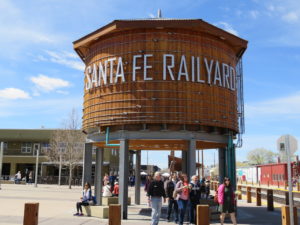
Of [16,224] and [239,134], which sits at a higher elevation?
[239,134]

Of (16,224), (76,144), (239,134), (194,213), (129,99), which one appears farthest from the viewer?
(76,144)

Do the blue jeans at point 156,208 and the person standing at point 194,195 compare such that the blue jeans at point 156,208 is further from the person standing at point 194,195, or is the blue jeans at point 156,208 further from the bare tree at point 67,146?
the bare tree at point 67,146

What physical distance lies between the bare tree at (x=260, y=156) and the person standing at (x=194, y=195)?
386 feet

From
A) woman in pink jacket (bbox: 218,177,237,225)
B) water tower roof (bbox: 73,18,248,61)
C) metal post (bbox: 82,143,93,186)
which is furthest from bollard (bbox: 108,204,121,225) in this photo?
water tower roof (bbox: 73,18,248,61)

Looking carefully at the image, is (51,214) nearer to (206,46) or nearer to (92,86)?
(92,86)

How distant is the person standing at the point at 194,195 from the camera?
12.8 meters

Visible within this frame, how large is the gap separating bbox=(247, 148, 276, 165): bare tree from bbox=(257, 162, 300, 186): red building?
70.7 meters

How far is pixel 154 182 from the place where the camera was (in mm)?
11117

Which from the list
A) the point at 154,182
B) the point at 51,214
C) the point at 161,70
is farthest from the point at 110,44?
the point at 51,214

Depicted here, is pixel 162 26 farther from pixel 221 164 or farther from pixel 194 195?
pixel 221 164

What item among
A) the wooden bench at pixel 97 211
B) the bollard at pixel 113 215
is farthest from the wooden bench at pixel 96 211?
the bollard at pixel 113 215

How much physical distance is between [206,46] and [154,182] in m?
6.70

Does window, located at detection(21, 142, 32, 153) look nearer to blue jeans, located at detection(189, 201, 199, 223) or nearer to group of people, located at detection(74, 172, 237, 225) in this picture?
group of people, located at detection(74, 172, 237, 225)

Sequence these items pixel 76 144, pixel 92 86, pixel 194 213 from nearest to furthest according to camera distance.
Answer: pixel 194 213
pixel 92 86
pixel 76 144
